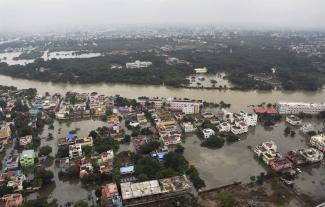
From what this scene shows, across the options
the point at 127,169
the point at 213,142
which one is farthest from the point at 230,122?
the point at 127,169

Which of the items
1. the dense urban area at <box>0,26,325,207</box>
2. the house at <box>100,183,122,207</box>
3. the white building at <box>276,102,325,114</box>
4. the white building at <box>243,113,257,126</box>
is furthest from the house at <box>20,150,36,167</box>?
the white building at <box>276,102,325,114</box>

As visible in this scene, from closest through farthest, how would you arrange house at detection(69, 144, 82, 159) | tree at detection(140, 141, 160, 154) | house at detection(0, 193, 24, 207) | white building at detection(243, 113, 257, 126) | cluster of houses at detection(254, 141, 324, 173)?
house at detection(0, 193, 24, 207) < cluster of houses at detection(254, 141, 324, 173) < house at detection(69, 144, 82, 159) < tree at detection(140, 141, 160, 154) < white building at detection(243, 113, 257, 126)

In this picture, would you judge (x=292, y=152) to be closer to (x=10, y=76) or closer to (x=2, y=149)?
(x=2, y=149)

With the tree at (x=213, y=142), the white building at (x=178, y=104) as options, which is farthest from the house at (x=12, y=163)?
the white building at (x=178, y=104)

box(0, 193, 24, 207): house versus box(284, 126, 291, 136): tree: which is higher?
box(284, 126, 291, 136): tree

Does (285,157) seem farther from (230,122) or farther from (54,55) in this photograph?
(54,55)

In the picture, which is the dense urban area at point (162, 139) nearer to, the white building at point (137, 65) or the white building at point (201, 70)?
the white building at point (201, 70)

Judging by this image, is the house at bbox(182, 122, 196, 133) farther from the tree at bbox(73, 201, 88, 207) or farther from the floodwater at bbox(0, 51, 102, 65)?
the floodwater at bbox(0, 51, 102, 65)
